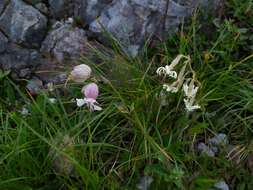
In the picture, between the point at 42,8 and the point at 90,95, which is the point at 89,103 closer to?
the point at 90,95

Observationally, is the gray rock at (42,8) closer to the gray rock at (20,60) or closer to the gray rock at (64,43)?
the gray rock at (64,43)

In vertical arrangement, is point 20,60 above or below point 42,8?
below

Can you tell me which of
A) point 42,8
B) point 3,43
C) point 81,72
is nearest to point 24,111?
point 81,72

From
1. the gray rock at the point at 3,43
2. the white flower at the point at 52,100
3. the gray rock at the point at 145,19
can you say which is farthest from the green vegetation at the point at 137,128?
the gray rock at the point at 3,43

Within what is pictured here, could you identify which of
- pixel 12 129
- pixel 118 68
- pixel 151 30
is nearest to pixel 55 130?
pixel 12 129

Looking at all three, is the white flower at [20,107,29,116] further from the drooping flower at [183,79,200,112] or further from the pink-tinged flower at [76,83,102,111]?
the drooping flower at [183,79,200,112]

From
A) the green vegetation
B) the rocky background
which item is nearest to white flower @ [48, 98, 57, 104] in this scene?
the green vegetation
